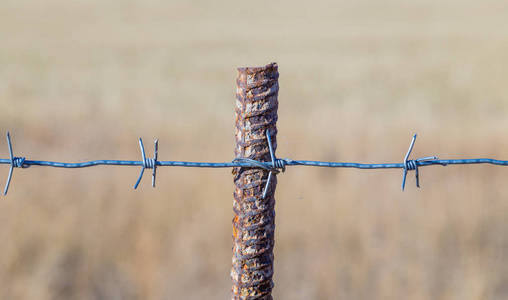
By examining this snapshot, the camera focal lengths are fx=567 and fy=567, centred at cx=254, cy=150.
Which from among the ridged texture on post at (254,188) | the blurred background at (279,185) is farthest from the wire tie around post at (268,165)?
the blurred background at (279,185)

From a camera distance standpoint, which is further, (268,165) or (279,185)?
(279,185)

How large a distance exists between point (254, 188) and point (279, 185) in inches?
124

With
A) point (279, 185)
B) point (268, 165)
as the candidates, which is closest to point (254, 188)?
point (268, 165)

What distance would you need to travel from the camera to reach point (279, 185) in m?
5.15

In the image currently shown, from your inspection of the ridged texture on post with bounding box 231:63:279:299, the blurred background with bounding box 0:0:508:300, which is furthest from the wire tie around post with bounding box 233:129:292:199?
the blurred background with bounding box 0:0:508:300

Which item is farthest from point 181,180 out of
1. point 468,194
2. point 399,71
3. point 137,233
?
point 399,71

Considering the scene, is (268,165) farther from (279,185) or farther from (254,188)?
(279,185)

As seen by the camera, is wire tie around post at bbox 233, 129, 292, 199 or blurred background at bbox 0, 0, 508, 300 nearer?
wire tie around post at bbox 233, 129, 292, 199

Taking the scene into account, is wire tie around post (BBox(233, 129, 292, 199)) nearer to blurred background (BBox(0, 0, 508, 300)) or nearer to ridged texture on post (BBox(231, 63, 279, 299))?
ridged texture on post (BBox(231, 63, 279, 299))

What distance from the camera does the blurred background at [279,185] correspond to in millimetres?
4164

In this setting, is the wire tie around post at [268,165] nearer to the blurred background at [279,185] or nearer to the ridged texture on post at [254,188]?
the ridged texture on post at [254,188]

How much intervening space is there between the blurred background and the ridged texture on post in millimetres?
625

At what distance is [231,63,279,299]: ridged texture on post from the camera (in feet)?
6.42

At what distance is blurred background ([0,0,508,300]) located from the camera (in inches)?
164
